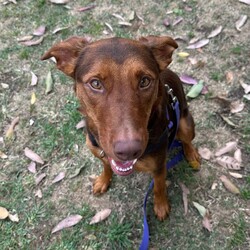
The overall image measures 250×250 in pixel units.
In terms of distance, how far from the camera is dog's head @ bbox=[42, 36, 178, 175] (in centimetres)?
285

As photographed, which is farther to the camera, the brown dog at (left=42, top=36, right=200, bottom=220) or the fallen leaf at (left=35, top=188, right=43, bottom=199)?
the fallen leaf at (left=35, top=188, right=43, bottom=199)

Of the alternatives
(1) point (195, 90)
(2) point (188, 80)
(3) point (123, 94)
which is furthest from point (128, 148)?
(2) point (188, 80)

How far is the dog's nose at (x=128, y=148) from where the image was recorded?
2.77 meters

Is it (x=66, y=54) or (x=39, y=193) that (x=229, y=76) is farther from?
(x=39, y=193)

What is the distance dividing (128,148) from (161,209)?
1607 mm

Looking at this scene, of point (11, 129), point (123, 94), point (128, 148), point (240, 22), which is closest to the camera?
point (128, 148)

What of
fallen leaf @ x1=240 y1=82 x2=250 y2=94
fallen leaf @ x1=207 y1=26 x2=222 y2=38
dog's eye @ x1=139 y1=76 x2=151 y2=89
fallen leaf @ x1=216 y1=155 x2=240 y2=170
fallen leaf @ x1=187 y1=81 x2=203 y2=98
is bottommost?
fallen leaf @ x1=216 y1=155 x2=240 y2=170

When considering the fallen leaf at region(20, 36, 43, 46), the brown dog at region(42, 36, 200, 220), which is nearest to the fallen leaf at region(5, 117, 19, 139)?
the fallen leaf at region(20, 36, 43, 46)

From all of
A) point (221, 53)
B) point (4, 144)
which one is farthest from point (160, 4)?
point (4, 144)

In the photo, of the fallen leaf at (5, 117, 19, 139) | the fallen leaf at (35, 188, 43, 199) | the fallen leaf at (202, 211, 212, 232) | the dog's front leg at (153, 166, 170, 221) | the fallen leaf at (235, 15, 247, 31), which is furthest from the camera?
the fallen leaf at (235, 15, 247, 31)

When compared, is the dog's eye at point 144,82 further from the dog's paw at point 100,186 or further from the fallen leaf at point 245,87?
the fallen leaf at point 245,87

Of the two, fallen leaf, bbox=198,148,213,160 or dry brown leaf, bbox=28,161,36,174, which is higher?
fallen leaf, bbox=198,148,213,160

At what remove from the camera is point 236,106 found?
4902 millimetres

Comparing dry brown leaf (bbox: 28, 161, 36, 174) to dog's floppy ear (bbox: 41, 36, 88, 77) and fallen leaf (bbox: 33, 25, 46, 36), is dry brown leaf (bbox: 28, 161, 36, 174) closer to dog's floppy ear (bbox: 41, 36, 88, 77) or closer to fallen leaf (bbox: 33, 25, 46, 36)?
dog's floppy ear (bbox: 41, 36, 88, 77)
